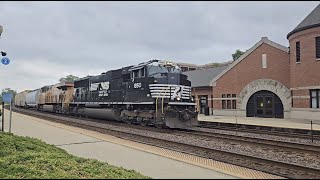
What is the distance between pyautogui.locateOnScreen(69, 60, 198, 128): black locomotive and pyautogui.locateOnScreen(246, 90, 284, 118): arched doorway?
1423 cm

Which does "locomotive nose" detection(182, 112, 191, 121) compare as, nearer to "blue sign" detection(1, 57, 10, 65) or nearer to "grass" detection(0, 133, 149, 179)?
"blue sign" detection(1, 57, 10, 65)

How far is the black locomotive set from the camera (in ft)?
54.2

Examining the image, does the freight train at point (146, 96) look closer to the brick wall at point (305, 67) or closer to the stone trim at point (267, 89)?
the brick wall at point (305, 67)

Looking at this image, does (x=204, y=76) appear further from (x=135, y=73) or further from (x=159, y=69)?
(x=159, y=69)

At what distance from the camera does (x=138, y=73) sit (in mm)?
18312

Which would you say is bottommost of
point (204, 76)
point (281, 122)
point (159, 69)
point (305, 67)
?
point (281, 122)

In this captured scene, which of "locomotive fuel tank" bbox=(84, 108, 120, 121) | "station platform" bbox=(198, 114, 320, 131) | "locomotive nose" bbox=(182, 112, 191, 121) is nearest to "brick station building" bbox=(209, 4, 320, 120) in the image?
"station platform" bbox=(198, 114, 320, 131)

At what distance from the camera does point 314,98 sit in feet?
81.8

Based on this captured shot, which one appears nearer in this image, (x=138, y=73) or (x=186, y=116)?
(x=186, y=116)

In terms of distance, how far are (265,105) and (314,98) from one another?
570 centimetres

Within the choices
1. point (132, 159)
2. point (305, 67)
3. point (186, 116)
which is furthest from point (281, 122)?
point (132, 159)

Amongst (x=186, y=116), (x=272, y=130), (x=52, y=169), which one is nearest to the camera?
(x=52, y=169)

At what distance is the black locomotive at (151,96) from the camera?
1652 centimetres

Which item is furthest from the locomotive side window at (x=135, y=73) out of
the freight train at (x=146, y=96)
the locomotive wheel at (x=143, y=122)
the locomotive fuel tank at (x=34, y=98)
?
the locomotive fuel tank at (x=34, y=98)
